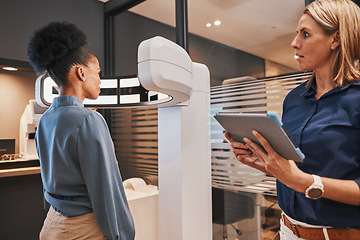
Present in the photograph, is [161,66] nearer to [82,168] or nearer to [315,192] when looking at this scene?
[82,168]

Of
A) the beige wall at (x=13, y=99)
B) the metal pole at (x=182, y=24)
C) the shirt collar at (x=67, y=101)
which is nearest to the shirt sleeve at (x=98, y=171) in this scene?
the shirt collar at (x=67, y=101)

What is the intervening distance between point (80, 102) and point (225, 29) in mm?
1682

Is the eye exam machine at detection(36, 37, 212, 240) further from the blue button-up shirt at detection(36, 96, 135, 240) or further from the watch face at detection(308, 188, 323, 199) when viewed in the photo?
the watch face at detection(308, 188, 323, 199)

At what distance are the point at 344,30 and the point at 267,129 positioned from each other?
444 millimetres

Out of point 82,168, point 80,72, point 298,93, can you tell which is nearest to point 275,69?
point 298,93

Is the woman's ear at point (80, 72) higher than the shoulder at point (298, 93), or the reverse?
the woman's ear at point (80, 72)

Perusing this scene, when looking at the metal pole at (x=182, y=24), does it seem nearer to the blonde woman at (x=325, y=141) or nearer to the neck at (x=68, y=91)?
the neck at (x=68, y=91)

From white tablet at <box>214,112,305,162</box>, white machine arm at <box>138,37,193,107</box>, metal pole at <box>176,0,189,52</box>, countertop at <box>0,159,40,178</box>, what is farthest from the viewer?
metal pole at <box>176,0,189,52</box>

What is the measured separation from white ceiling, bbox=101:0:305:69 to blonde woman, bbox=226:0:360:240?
1.14m

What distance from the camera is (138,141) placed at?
11.1ft

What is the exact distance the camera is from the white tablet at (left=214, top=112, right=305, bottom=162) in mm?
723

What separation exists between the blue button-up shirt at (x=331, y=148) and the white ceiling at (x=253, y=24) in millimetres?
1204

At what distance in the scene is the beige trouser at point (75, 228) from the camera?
1191 millimetres

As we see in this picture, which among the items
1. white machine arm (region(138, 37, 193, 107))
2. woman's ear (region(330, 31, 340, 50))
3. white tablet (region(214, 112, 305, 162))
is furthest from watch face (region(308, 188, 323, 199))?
white machine arm (region(138, 37, 193, 107))
